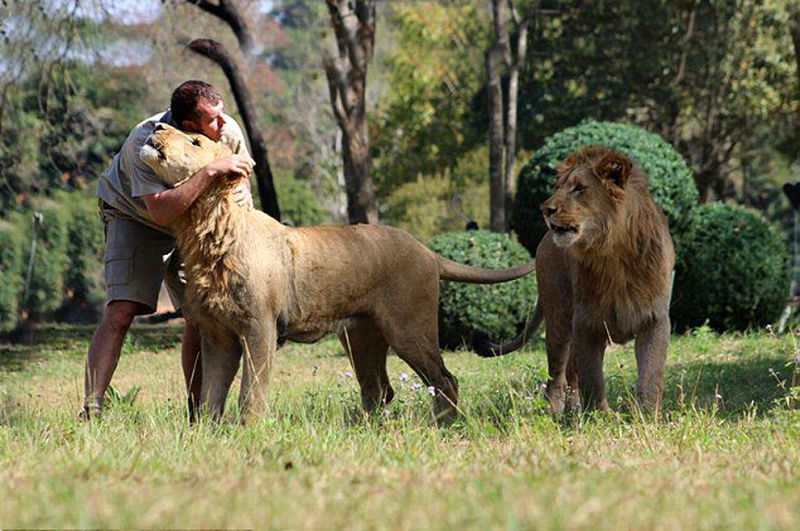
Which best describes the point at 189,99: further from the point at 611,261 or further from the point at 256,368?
the point at 611,261

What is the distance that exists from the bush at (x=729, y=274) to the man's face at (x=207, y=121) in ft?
25.0

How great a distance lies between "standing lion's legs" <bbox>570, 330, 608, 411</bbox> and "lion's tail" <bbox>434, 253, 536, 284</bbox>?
2.78ft

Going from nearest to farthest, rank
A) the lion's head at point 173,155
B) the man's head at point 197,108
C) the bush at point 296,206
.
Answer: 1. the lion's head at point 173,155
2. the man's head at point 197,108
3. the bush at point 296,206

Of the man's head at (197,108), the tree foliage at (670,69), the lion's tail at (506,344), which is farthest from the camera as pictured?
the tree foliage at (670,69)

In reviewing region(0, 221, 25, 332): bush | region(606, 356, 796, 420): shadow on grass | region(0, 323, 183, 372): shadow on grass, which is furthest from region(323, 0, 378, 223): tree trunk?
region(606, 356, 796, 420): shadow on grass

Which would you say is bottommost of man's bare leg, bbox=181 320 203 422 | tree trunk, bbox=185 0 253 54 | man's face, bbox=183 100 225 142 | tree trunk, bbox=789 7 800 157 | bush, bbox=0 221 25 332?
bush, bbox=0 221 25 332

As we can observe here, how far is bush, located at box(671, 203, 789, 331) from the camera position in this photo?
12.3 m

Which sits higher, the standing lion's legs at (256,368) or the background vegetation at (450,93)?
the background vegetation at (450,93)

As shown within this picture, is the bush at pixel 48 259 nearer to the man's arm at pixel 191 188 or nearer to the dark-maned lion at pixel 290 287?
the dark-maned lion at pixel 290 287

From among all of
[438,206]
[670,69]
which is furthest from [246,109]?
[438,206]

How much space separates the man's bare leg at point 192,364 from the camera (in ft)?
22.3

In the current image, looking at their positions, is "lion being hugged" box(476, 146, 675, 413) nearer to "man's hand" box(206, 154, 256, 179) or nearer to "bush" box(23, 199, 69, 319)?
"man's hand" box(206, 154, 256, 179)

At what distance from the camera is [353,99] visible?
48.4ft

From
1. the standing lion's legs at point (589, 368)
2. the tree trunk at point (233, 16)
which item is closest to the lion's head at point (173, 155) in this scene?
the standing lion's legs at point (589, 368)
